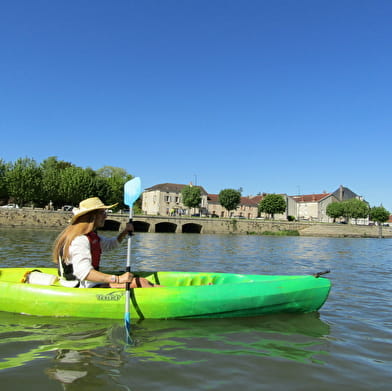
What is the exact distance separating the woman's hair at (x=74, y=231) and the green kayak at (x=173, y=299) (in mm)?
557

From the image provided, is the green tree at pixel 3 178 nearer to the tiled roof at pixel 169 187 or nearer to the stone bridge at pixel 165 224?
the stone bridge at pixel 165 224

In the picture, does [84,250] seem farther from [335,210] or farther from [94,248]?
[335,210]

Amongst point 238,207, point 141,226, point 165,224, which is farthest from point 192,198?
point 141,226

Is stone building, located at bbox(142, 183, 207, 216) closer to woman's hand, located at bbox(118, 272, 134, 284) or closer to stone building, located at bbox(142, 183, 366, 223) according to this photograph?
stone building, located at bbox(142, 183, 366, 223)

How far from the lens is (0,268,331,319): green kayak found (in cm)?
495

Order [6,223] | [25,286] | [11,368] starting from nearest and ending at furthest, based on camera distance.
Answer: [11,368]
[25,286]
[6,223]

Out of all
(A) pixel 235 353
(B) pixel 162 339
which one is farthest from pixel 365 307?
(B) pixel 162 339

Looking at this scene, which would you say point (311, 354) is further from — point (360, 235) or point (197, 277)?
point (360, 235)

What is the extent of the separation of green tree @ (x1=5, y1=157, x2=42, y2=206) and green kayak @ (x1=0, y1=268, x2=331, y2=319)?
40957mm

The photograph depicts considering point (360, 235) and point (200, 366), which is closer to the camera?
point (200, 366)

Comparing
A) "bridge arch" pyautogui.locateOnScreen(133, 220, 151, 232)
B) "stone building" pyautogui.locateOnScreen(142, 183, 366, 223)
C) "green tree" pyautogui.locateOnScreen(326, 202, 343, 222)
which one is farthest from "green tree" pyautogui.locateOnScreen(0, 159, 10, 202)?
"green tree" pyautogui.locateOnScreen(326, 202, 343, 222)

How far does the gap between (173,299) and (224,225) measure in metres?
44.0

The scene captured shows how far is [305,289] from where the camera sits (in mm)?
5492

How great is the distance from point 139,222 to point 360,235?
33.3 m
